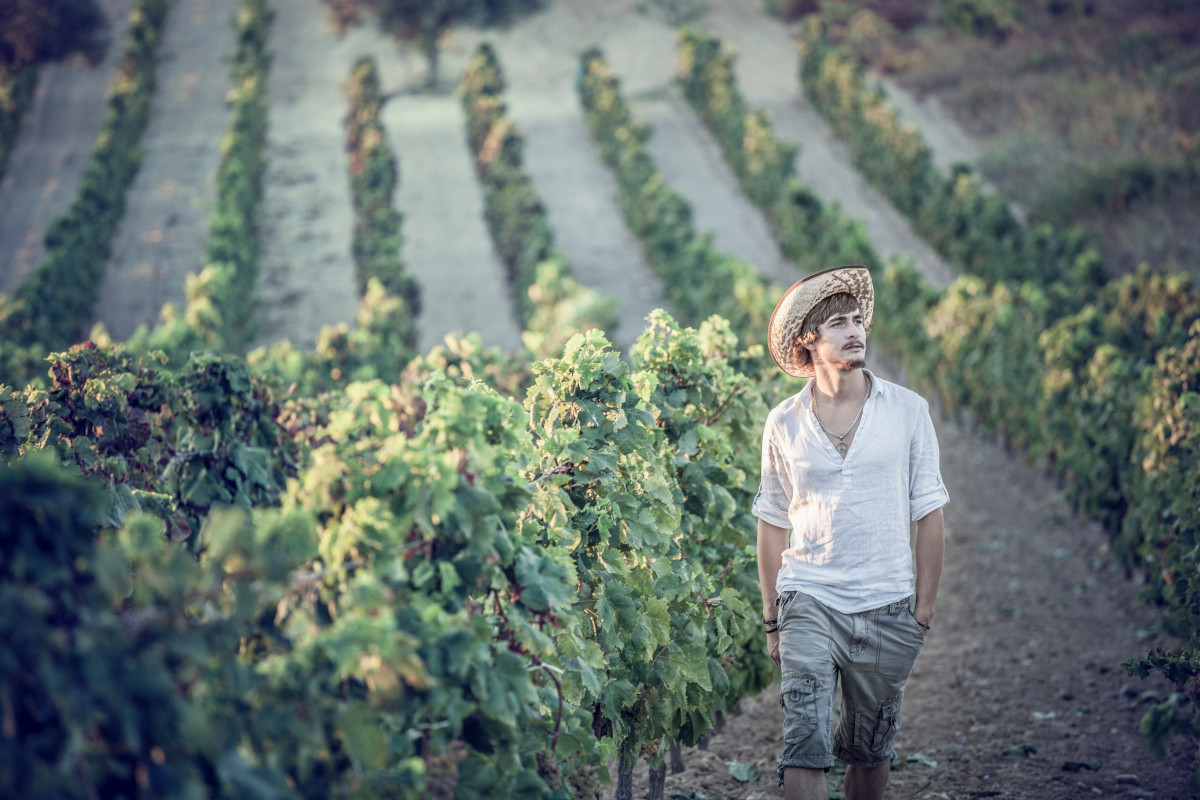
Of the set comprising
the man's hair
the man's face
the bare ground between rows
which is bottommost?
the bare ground between rows

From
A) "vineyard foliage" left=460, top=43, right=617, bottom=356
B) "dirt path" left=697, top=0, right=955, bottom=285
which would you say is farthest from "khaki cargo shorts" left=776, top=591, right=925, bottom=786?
"dirt path" left=697, top=0, right=955, bottom=285

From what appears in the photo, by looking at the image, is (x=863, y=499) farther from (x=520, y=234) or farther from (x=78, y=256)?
(x=78, y=256)

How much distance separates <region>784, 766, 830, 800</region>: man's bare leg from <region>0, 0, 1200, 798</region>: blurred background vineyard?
62 centimetres

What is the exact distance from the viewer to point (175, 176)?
28.9m

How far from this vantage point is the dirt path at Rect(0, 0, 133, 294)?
937 inches

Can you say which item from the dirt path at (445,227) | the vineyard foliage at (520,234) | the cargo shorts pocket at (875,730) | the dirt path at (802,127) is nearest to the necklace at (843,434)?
the cargo shorts pocket at (875,730)

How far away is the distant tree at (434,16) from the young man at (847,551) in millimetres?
35890

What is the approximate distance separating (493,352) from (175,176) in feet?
78.1

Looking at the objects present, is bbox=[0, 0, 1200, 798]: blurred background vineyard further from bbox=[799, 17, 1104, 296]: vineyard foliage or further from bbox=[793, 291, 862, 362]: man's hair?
bbox=[793, 291, 862, 362]: man's hair

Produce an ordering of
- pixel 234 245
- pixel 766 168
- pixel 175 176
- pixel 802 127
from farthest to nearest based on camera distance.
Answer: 1. pixel 802 127
2. pixel 175 176
3. pixel 766 168
4. pixel 234 245

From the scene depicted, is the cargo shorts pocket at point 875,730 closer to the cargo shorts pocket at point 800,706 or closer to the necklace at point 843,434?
the cargo shorts pocket at point 800,706

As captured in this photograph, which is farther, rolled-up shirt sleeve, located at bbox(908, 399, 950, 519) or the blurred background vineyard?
rolled-up shirt sleeve, located at bbox(908, 399, 950, 519)

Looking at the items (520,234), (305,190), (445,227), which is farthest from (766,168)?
(305,190)

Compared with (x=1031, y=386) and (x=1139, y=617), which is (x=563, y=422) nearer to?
(x=1139, y=617)
